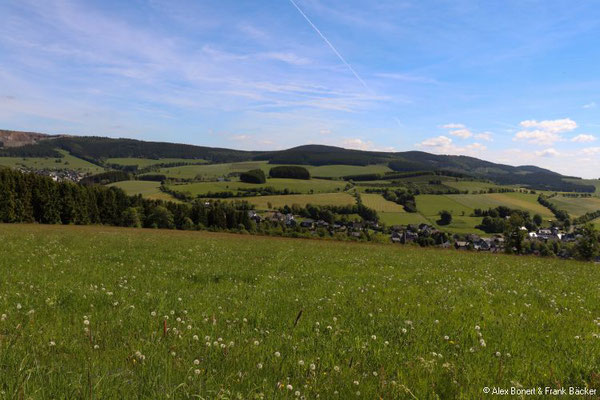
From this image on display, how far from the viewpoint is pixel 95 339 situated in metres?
5.64

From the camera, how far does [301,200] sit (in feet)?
487

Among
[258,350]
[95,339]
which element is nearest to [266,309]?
[258,350]

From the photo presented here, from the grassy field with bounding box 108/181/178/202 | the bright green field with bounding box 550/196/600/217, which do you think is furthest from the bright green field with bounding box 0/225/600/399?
the bright green field with bounding box 550/196/600/217

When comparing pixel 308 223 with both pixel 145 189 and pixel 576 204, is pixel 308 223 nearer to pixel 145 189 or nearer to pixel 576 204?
pixel 145 189

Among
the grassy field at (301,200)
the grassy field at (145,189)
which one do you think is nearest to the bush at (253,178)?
the grassy field at (301,200)

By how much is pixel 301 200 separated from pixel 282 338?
5602 inches

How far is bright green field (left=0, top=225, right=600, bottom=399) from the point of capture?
13.9ft

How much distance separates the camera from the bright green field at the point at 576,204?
156 meters

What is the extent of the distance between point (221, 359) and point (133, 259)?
1348 centimetres

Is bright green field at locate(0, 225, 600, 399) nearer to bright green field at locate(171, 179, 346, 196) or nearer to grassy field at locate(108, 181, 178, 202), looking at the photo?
grassy field at locate(108, 181, 178, 202)

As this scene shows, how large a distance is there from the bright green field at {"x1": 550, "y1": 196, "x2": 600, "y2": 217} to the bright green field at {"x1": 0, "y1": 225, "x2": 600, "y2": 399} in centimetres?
18154

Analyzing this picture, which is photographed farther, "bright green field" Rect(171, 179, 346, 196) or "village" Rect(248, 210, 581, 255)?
"bright green field" Rect(171, 179, 346, 196)

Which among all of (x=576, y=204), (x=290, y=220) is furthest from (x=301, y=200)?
(x=576, y=204)

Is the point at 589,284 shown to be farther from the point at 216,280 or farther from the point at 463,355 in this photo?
the point at 216,280
